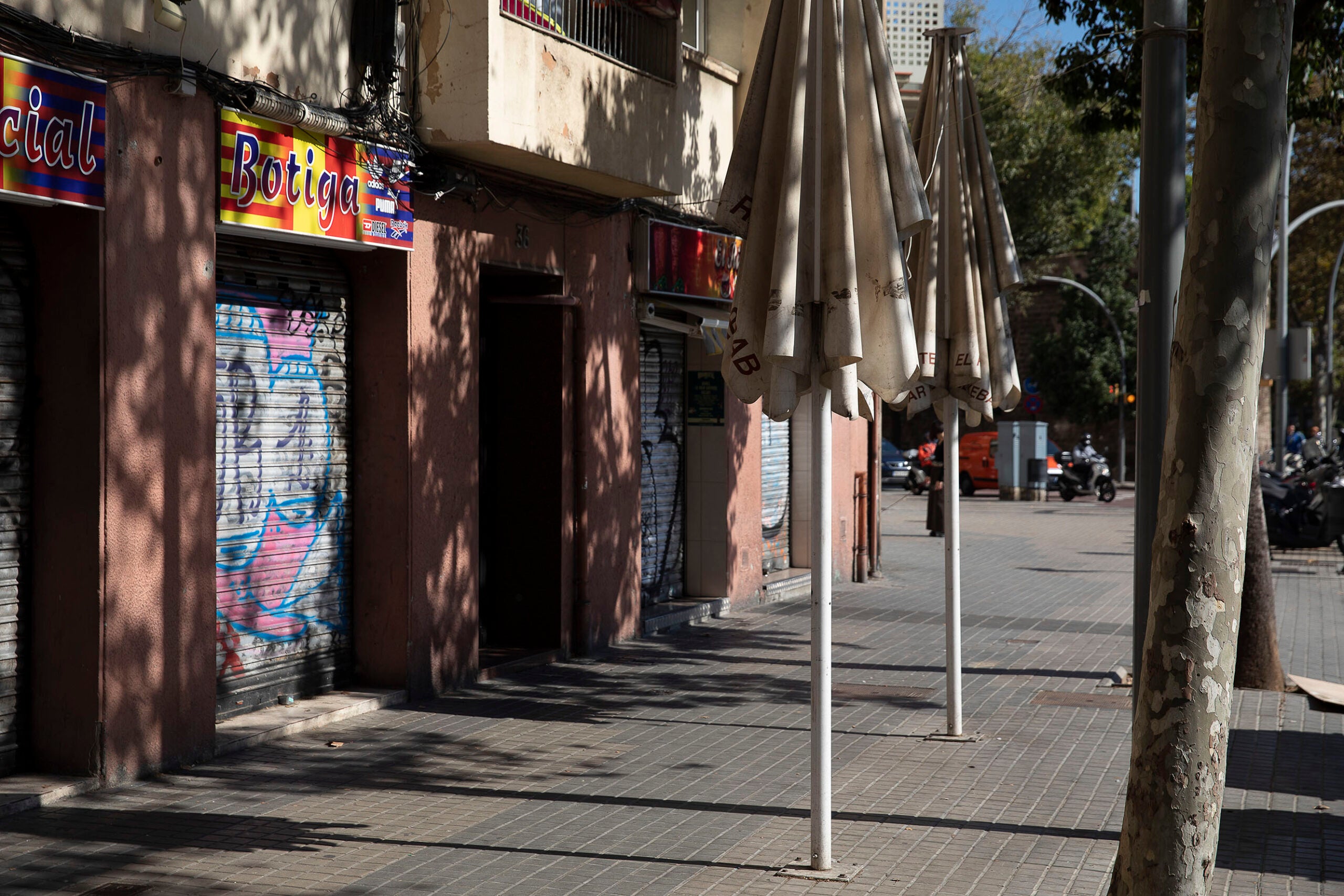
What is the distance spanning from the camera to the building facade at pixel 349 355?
6797 mm

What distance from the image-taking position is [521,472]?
11.1 m

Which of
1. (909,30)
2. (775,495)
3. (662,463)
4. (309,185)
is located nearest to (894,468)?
(909,30)

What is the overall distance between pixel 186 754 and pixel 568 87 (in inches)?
207

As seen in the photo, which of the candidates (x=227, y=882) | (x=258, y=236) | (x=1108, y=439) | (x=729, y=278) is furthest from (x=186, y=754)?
(x=1108, y=439)

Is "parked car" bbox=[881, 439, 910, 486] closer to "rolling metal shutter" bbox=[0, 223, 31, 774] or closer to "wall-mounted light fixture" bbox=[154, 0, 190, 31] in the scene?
"wall-mounted light fixture" bbox=[154, 0, 190, 31]

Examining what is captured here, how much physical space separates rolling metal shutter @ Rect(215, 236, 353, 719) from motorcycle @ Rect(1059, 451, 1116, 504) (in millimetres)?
27013

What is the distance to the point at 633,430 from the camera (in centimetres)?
1217

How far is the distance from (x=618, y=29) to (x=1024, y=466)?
24365 mm

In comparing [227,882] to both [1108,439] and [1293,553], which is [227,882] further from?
[1108,439]

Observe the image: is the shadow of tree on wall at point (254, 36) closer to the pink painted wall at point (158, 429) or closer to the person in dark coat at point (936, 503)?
the pink painted wall at point (158, 429)

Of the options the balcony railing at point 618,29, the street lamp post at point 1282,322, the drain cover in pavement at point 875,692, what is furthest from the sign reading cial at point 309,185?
the street lamp post at point 1282,322

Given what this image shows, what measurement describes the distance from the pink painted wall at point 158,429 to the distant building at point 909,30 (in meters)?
11.3

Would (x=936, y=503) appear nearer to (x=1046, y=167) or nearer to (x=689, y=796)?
(x=689, y=796)

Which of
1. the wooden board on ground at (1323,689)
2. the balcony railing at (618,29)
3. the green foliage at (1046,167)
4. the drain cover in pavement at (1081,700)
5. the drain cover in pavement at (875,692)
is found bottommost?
the drain cover in pavement at (1081,700)
